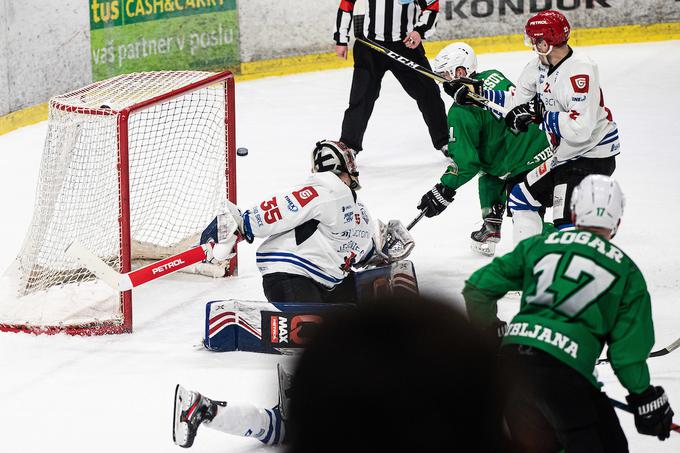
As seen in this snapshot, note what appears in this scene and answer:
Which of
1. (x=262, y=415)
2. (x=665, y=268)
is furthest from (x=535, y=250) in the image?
(x=665, y=268)

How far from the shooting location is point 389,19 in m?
7.05

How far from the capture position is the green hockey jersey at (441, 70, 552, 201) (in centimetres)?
503

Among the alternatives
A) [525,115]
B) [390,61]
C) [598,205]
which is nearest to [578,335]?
[598,205]

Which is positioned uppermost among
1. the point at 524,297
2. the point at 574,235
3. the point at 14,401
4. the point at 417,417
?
the point at 417,417

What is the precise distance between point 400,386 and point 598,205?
1.56 metres

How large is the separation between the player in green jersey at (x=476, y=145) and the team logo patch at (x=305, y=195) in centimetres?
108

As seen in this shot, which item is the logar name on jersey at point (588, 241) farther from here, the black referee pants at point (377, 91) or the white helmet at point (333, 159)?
the black referee pants at point (377, 91)

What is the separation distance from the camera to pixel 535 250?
2631 millimetres

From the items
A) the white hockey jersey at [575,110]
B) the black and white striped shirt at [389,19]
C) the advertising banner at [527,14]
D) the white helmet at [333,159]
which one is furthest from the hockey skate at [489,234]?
the advertising banner at [527,14]

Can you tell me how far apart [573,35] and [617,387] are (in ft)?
20.2

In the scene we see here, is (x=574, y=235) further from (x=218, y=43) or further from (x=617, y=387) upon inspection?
(x=218, y=43)

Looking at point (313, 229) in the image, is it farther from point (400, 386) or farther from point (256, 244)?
point (400, 386)

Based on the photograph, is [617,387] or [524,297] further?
[617,387]

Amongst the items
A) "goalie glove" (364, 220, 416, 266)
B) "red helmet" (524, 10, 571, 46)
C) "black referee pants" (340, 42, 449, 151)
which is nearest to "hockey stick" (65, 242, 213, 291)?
"goalie glove" (364, 220, 416, 266)
